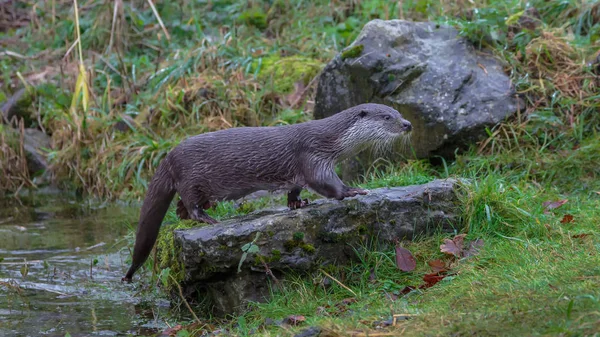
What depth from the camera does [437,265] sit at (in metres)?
4.42

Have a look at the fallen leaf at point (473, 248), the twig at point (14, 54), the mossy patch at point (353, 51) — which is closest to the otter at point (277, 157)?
the fallen leaf at point (473, 248)

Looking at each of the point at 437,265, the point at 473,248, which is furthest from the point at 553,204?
the point at 437,265

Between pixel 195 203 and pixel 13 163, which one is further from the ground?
pixel 195 203

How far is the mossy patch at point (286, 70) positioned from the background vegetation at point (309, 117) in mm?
19

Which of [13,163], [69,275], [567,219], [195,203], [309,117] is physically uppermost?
[195,203]

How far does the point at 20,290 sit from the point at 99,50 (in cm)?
550

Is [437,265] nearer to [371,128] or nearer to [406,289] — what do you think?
[406,289]

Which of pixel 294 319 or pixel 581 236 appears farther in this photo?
pixel 581 236

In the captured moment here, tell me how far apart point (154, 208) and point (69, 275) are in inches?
41.0

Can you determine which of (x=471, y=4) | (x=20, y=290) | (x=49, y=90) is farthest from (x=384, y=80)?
(x=49, y=90)

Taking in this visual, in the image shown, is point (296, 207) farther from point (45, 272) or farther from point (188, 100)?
point (188, 100)

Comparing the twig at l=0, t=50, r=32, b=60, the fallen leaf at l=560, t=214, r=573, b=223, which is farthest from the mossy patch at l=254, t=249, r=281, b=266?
the twig at l=0, t=50, r=32, b=60

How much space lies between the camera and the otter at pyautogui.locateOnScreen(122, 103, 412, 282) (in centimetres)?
461

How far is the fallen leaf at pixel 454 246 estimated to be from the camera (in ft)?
14.8
